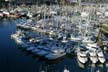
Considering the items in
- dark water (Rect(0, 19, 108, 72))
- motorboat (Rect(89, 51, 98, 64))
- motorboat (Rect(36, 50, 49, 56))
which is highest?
motorboat (Rect(36, 50, 49, 56))

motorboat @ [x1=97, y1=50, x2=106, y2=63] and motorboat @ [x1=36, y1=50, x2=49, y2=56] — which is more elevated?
motorboat @ [x1=36, y1=50, x2=49, y2=56]

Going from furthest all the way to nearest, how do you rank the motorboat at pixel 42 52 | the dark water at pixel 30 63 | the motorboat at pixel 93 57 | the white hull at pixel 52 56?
the motorboat at pixel 42 52, the white hull at pixel 52 56, the motorboat at pixel 93 57, the dark water at pixel 30 63

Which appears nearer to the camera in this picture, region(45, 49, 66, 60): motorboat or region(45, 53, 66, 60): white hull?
region(45, 53, 66, 60): white hull

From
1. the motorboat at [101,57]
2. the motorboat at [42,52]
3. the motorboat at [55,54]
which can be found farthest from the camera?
the motorboat at [42,52]

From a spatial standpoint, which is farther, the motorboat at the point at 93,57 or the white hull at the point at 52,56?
the white hull at the point at 52,56

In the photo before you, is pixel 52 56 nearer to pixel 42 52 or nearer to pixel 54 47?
pixel 42 52

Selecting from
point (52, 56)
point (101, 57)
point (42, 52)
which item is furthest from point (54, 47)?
point (101, 57)

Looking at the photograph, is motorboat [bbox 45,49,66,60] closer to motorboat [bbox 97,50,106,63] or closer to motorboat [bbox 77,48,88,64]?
motorboat [bbox 77,48,88,64]

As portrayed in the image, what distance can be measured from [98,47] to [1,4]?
1866 inches

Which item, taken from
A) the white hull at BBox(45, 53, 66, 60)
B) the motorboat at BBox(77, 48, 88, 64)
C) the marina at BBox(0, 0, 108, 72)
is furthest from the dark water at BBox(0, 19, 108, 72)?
the motorboat at BBox(77, 48, 88, 64)

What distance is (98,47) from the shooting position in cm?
3872

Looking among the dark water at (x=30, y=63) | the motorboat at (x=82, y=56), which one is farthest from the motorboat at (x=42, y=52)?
the motorboat at (x=82, y=56)

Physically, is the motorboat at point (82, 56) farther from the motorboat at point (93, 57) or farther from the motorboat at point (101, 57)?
the motorboat at point (101, 57)

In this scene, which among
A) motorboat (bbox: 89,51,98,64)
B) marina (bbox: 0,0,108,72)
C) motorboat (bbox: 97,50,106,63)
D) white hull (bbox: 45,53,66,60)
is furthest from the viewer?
white hull (bbox: 45,53,66,60)
